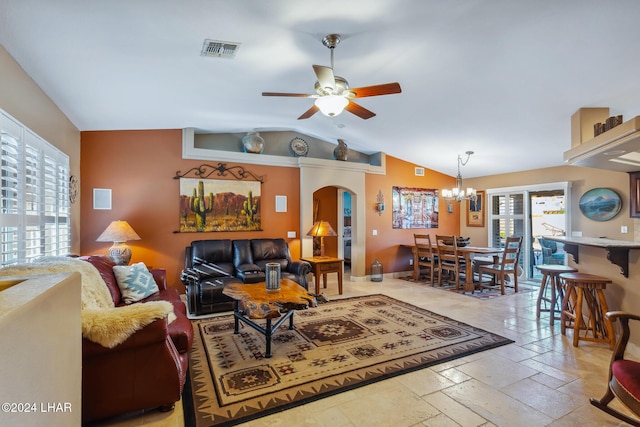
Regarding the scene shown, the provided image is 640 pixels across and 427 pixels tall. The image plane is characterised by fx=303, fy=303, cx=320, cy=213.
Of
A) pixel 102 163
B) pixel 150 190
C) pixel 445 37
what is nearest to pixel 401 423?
pixel 445 37

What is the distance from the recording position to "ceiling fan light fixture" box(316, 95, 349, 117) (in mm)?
2742

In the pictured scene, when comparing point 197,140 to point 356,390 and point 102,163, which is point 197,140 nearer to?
point 102,163

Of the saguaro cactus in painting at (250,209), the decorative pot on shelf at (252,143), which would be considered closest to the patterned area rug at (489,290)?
the saguaro cactus in painting at (250,209)

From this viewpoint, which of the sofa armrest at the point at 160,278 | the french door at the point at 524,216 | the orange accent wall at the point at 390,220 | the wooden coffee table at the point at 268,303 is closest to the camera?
the wooden coffee table at the point at 268,303

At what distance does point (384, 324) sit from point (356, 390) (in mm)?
1514

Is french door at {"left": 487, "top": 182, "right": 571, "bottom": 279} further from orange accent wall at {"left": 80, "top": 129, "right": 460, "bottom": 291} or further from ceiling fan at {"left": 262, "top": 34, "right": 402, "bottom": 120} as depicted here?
ceiling fan at {"left": 262, "top": 34, "right": 402, "bottom": 120}

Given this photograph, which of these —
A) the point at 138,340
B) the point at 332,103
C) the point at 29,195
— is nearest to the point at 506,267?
the point at 332,103

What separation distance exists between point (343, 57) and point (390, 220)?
173 inches

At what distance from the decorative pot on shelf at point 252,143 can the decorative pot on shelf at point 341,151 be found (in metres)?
1.58

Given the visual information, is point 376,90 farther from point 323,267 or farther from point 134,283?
point 323,267

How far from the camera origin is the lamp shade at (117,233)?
4.14m

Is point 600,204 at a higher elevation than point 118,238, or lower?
higher

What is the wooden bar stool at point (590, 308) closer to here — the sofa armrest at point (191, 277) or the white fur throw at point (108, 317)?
the white fur throw at point (108, 317)

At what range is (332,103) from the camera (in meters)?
2.78
